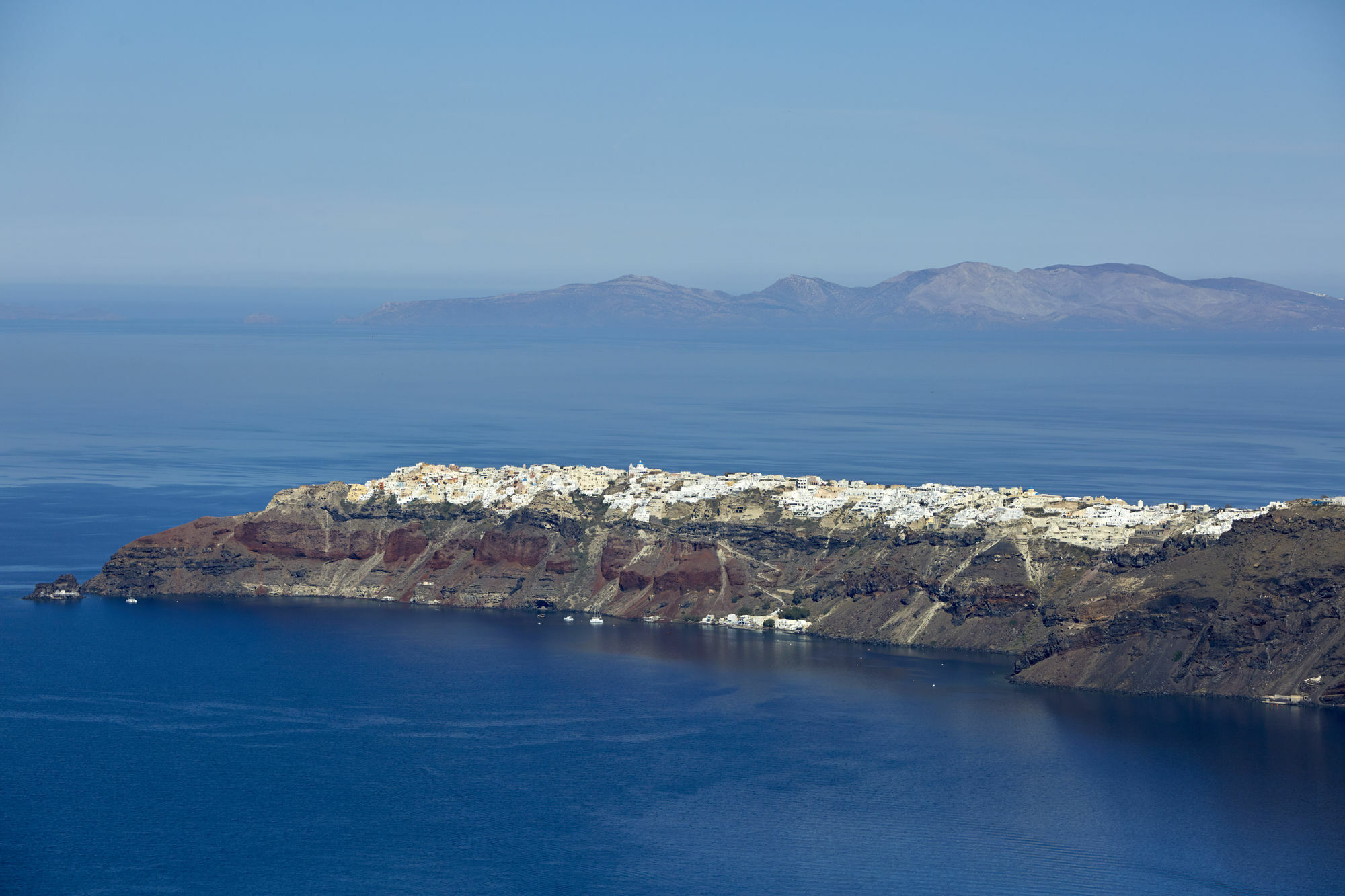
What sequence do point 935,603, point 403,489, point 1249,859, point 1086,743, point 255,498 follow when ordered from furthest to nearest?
point 255,498 → point 403,489 → point 935,603 → point 1086,743 → point 1249,859

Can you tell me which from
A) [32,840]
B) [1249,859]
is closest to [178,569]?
[32,840]

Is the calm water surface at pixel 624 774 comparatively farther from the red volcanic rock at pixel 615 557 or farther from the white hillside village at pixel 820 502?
the white hillside village at pixel 820 502

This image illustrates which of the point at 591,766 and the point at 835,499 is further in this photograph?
the point at 835,499

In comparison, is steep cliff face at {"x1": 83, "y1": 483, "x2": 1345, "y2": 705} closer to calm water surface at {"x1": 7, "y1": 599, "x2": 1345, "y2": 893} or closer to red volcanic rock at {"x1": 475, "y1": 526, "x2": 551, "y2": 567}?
red volcanic rock at {"x1": 475, "y1": 526, "x2": 551, "y2": 567}

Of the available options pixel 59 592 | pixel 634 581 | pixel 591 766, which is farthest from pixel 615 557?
pixel 591 766

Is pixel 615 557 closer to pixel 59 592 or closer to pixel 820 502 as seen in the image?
pixel 820 502

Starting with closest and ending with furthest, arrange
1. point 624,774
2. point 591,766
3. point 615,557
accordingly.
Result: 1. point 624,774
2. point 591,766
3. point 615,557

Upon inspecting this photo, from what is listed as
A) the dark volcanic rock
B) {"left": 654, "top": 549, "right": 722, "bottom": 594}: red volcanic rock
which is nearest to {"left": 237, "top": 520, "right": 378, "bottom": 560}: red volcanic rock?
the dark volcanic rock

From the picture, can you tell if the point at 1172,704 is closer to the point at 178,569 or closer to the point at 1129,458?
the point at 178,569
